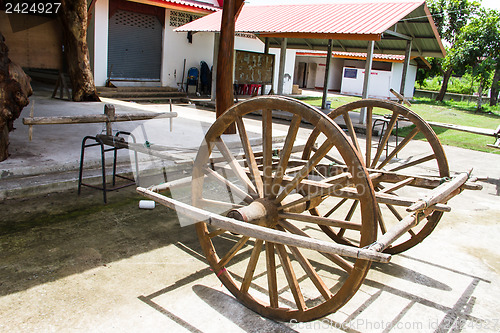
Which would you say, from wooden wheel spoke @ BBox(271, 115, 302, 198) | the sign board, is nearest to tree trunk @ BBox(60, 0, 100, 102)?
the sign board

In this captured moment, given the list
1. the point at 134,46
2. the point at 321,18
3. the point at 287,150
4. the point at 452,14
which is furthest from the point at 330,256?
the point at 452,14

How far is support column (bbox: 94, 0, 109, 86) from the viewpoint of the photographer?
13755 mm

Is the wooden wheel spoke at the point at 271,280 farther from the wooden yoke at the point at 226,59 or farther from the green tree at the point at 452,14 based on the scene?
the green tree at the point at 452,14

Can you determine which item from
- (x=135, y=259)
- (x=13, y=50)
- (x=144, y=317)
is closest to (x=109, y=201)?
(x=135, y=259)

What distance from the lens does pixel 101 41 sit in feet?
45.8

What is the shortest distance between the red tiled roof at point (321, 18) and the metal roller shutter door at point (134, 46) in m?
1.25

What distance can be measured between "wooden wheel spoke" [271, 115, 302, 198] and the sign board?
11.4m

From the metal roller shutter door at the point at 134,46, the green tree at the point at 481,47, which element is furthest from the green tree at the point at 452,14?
the metal roller shutter door at the point at 134,46

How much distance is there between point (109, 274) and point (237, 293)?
1.08 m

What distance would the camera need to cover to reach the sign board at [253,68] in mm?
14091

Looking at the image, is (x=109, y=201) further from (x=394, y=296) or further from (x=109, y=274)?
(x=394, y=296)

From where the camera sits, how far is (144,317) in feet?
9.26

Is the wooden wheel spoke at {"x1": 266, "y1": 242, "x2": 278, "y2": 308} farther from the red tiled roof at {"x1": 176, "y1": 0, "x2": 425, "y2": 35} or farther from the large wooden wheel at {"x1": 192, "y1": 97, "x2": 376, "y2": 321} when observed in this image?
the red tiled roof at {"x1": 176, "y1": 0, "x2": 425, "y2": 35}

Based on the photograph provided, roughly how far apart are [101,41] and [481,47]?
66.6ft
